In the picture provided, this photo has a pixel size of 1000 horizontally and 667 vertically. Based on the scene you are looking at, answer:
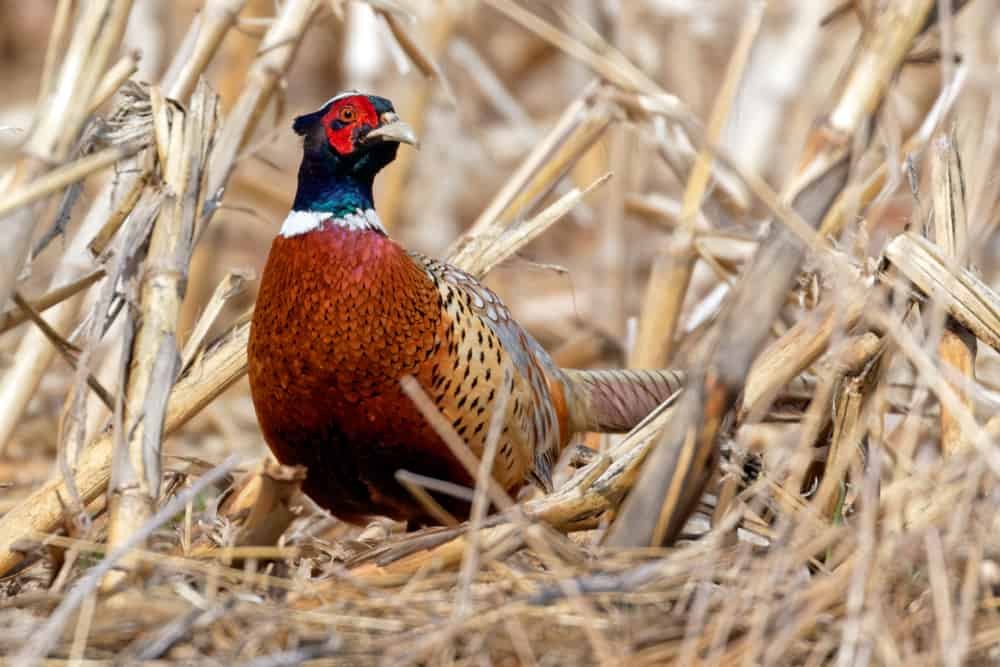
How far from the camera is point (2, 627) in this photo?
2.21m

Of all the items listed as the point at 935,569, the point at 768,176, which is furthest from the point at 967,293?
the point at 768,176

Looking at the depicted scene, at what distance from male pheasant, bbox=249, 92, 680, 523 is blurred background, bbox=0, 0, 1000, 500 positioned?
230mm

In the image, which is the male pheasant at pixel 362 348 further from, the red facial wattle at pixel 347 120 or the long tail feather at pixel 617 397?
the long tail feather at pixel 617 397

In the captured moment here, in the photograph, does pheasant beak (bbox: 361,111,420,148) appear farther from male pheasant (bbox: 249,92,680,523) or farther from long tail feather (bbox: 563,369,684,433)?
long tail feather (bbox: 563,369,684,433)

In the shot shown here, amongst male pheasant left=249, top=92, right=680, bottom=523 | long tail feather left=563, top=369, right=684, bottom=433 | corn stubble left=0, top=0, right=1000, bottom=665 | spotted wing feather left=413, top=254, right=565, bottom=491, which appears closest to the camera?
corn stubble left=0, top=0, right=1000, bottom=665

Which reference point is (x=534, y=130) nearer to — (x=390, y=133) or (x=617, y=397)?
(x=617, y=397)

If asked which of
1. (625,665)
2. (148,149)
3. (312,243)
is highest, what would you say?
(148,149)

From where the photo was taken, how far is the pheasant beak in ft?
10.7

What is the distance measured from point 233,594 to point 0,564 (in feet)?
2.39

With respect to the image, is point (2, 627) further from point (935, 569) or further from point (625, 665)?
point (935, 569)

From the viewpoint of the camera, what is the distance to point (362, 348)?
3076 mm

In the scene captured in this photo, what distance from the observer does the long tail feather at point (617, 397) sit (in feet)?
12.7

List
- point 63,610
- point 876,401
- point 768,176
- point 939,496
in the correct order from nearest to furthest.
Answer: point 63,610 → point 939,496 → point 876,401 → point 768,176

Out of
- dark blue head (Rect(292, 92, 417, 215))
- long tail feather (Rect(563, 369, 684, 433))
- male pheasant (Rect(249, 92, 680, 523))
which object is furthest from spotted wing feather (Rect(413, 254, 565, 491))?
dark blue head (Rect(292, 92, 417, 215))
